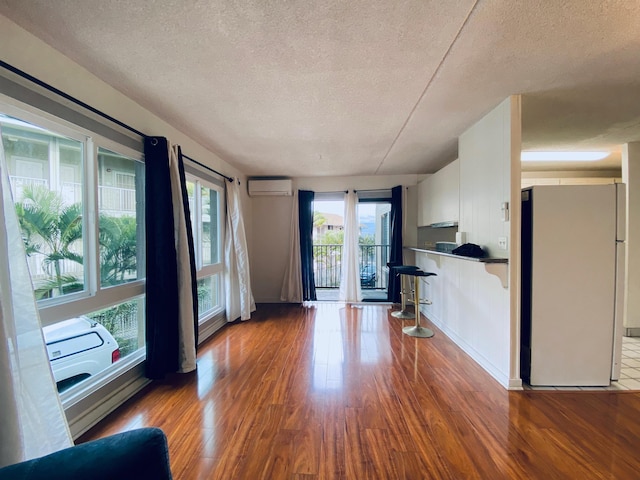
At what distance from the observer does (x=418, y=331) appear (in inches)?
125

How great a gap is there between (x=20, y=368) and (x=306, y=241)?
3631 mm

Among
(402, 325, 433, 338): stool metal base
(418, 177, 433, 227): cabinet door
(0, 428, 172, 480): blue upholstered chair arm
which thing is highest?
(418, 177, 433, 227): cabinet door

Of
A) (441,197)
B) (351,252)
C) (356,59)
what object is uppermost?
(356,59)

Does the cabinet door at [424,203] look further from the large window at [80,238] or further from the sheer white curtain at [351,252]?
the large window at [80,238]

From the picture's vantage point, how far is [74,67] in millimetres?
1551

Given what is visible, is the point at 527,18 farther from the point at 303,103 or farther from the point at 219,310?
the point at 219,310

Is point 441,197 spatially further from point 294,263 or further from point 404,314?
point 294,263

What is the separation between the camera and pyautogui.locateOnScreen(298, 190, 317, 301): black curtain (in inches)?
177

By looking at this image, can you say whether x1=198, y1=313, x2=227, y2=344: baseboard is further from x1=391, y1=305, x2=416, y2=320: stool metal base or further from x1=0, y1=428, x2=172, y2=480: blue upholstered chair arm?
x1=391, y1=305, x2=416, y2=320: stool metal base

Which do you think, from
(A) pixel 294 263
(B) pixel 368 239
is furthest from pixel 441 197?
(A) pixel 294 263

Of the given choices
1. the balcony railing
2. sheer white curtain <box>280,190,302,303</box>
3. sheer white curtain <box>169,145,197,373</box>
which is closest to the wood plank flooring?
sheer white curtain <box>169,145,197,373</box>

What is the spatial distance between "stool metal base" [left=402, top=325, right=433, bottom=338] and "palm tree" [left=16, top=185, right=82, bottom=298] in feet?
10.7

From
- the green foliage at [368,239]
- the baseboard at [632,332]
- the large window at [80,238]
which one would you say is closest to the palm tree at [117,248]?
the large window at [80,238]

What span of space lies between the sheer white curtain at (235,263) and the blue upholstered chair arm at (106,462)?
2.95 m
